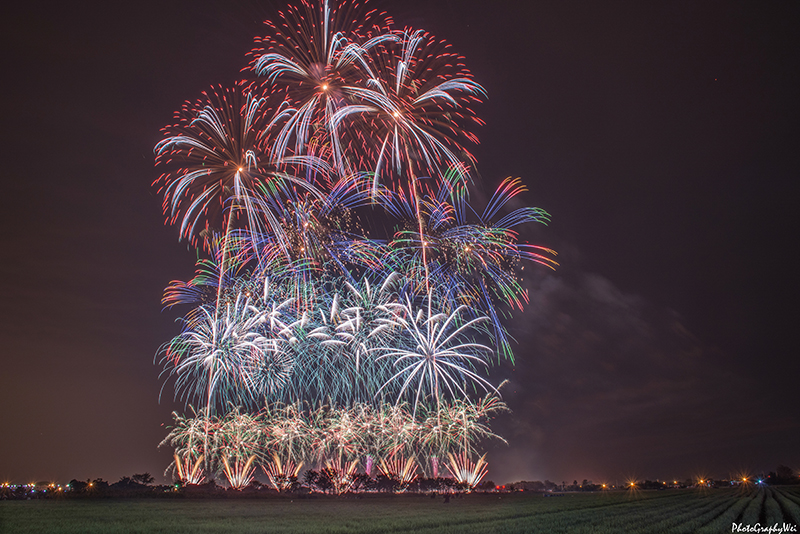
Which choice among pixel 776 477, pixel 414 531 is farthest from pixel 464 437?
pixel 776 477

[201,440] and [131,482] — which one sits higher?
[201,440]

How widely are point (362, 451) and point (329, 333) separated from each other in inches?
1437

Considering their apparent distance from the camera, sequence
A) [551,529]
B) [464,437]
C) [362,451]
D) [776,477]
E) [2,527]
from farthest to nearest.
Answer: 1. [776,477]
2. [362,451]
3. [464,437]
4. [551,529]
5. [2,527]

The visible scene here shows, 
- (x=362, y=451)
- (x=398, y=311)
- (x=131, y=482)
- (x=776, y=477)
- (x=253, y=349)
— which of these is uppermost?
(x=398, y=311)

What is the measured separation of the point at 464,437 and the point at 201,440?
3573 cm

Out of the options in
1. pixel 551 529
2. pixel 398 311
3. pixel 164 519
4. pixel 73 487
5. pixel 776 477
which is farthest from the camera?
pixel 776 477

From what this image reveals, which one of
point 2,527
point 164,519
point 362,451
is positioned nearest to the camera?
point 2,527

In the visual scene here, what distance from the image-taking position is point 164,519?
34.7m

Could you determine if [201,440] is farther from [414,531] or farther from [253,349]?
[414,531]

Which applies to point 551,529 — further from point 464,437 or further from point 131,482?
point 131,482

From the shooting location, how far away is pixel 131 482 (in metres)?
75.0

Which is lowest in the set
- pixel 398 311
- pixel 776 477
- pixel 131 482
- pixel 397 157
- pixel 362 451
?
pixel 776 477

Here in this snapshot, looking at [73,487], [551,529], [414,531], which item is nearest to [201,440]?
[73,487]

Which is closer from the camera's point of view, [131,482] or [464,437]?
[464,437]
